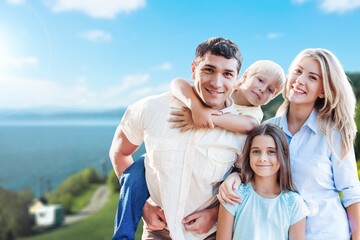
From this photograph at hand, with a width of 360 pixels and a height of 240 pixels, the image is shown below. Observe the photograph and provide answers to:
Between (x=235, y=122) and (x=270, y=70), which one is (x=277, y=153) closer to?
(x=235, y=122)

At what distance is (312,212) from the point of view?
75.2 inches

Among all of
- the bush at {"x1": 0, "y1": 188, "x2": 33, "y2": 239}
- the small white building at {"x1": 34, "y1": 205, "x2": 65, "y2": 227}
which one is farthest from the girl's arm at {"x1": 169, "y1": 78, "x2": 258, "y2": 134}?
the small white building at {"x1": 34, "y1": 205, "x2": 65, "y2": 227}

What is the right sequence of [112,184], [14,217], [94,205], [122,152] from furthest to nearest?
[94,205] → [14,217] → [112,184] → [122,152]

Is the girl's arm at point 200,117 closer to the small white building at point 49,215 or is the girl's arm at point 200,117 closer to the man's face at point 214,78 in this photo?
the man's face at point 214,78

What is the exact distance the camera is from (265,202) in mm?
1901

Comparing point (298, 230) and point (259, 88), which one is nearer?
point (298, 230)

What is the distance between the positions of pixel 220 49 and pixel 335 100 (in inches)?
20.7

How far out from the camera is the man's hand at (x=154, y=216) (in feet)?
6.40

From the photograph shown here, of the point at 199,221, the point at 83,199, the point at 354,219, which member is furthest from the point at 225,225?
the point at 83,199

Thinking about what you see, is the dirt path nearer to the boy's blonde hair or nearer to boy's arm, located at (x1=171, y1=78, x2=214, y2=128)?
the boy's blonde hair

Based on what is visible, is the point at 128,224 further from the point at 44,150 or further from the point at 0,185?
the point at 44,150

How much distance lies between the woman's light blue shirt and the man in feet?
0.88

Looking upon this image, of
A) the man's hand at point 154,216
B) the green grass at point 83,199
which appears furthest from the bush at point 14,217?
the man's hand at point 154,216

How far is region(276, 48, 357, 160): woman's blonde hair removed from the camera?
1.93 metres
